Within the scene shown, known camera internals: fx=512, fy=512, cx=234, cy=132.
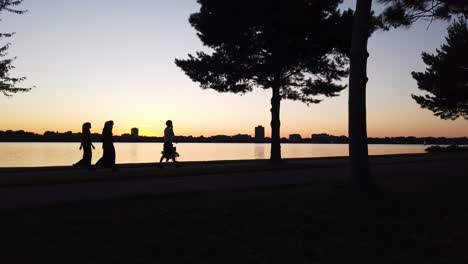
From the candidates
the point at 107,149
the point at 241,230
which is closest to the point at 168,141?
the point at 107,149

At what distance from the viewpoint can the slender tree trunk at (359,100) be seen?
37.2 feet

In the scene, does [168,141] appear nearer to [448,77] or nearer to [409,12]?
[409,12]

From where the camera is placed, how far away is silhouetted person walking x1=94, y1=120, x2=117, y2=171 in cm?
1917

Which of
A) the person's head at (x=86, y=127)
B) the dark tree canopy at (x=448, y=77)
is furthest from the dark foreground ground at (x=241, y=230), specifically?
the dark tree canopy at (x=448, y=77)

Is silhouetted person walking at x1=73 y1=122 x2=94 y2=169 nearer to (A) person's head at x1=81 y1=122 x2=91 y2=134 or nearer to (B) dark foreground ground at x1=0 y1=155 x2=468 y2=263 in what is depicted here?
(A) person's head at x1=81 y1=122 x2=91 y2=134

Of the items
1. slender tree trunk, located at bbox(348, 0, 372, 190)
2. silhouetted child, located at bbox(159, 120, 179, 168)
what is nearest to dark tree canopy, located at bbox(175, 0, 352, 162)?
silhouetted child, located at bbox(159, 120, 179, 168)

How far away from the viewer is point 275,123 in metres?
25.2

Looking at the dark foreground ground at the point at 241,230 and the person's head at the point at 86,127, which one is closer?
the dark foreground ground at the point at 241,230

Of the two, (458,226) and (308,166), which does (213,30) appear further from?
(458,226)

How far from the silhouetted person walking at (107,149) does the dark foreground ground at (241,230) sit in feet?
29.2

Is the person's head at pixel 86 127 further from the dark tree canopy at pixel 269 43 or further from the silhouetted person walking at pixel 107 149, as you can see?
the dark tree canopy at pixel 269 43

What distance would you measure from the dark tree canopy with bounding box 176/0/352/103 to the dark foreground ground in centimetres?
1375

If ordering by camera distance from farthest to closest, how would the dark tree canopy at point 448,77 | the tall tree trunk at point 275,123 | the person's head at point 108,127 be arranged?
1. the dark tree canopy at point 448,77
2. the tall tree trunk at point 275,123
3. the person's head at point 108,127

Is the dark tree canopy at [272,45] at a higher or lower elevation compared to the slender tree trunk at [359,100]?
higher
